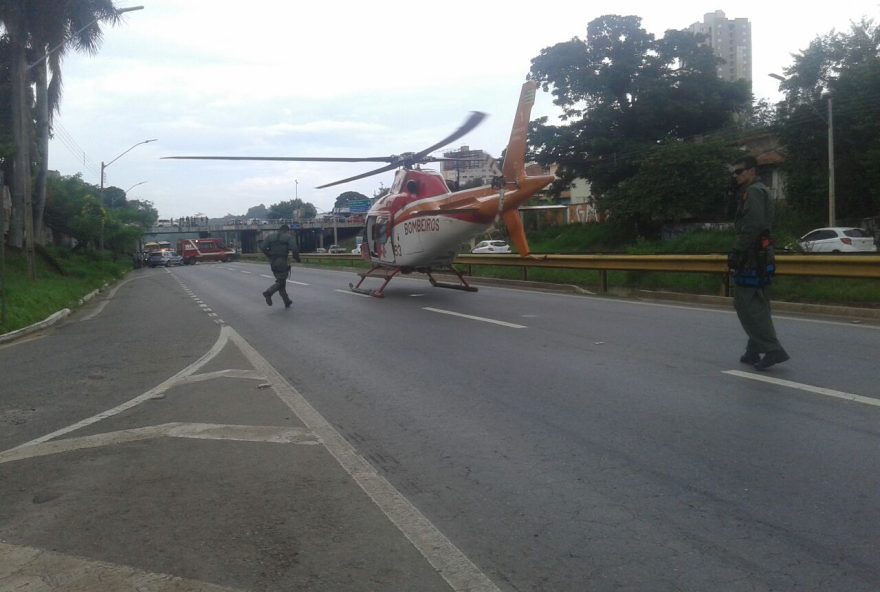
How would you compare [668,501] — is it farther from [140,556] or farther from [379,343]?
[379,343]

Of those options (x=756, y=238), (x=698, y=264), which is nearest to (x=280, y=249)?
(x=698, y=264)

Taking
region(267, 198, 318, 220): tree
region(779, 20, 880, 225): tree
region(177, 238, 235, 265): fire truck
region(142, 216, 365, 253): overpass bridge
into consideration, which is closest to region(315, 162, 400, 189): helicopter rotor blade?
region(779, 20, 880, 225): tree

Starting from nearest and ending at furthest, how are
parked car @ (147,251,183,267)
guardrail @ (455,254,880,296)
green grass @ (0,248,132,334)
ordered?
guardrail @ (455,254,880,296) → green grass @ (0,248,132,334) → parked car @ (147,251,183,267)

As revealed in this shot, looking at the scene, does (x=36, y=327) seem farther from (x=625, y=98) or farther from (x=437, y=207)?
(x=625, y=98)

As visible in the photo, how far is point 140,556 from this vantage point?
3979 mm

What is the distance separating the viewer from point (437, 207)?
683 inches

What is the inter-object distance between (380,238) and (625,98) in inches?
Result: 1247

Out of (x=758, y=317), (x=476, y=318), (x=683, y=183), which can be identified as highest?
(x=683, y=183)

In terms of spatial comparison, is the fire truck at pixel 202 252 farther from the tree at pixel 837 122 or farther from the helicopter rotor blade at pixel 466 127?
the helicopter rotor blade at pixel 466 127

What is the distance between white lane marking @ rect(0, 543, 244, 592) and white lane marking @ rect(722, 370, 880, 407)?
4992mm

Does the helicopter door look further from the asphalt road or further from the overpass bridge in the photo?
the overpass bridge

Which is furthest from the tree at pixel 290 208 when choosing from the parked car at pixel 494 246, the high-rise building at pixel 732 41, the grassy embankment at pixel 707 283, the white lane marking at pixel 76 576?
the white lane marking at pixel 76 576

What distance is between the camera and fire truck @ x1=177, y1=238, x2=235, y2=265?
71438 mm

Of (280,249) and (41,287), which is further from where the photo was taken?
(41,287)
